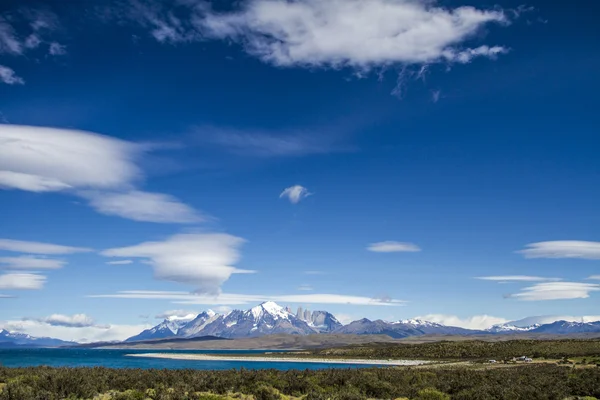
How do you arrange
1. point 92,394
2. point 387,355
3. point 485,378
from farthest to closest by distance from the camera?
point 387,355
point 485,378
point 92,394

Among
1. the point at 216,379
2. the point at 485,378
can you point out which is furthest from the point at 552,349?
the point at 216,379

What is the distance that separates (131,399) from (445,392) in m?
20.4

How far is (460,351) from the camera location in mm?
131250

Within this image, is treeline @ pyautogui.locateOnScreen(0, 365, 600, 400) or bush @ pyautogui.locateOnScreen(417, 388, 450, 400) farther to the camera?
bush @ pyautogui.locateOnScreen(417, 388, 450, 400)

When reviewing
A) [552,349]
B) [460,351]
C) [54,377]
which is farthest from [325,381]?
[460,351]

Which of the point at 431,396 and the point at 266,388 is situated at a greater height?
the point at 266,388

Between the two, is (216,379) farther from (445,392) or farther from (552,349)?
(552,349)

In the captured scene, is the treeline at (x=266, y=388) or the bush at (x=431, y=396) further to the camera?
the bush at (x=431, y=396)

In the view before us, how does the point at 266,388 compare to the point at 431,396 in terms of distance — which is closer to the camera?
the point at 431,396

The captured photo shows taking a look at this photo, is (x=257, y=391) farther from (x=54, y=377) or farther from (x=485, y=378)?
Answer: (x=485, y=378)

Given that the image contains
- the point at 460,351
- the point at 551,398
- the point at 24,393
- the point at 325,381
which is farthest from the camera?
the point at 460,351

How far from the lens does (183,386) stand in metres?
31.0

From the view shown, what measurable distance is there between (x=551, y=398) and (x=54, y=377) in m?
31.3

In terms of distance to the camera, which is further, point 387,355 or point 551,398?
point 387,355
